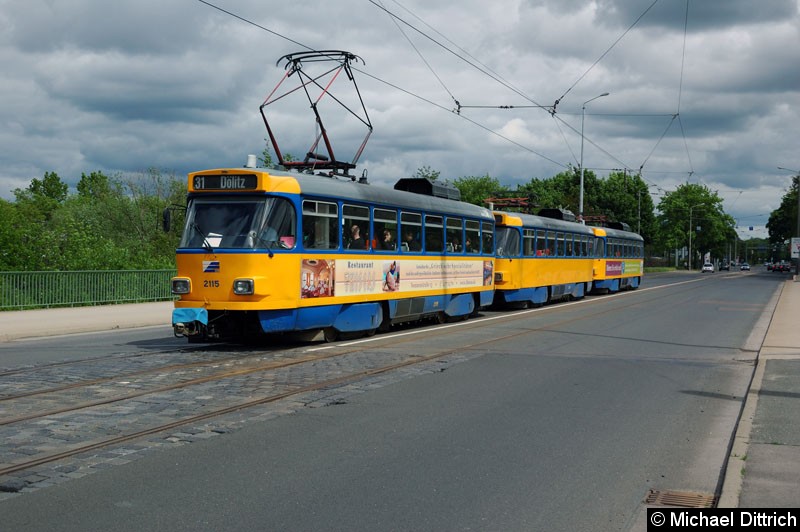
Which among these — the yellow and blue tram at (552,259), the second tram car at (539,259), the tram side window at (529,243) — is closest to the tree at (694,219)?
the yellow and blue tram at (552,259)

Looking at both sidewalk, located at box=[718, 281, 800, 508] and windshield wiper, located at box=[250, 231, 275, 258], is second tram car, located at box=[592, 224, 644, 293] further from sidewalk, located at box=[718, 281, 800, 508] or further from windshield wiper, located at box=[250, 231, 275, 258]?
windshield wiper, located at box=[250, 231, 275, 258]

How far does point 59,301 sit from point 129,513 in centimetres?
2109

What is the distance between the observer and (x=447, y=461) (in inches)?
262

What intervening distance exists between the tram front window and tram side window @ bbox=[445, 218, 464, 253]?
7.12m

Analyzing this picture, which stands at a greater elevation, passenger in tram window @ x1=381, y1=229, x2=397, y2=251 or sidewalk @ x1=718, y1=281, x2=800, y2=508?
passenger in tram window @ x1=381, y1=229, x2=397, y2=251

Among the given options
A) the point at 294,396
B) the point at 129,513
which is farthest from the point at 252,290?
the point at 129,513

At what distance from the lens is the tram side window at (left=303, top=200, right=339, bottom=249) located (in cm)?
1432

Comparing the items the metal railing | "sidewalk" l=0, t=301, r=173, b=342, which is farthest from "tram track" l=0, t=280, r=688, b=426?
the metal railing

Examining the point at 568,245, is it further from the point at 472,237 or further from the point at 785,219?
the point at 785,219

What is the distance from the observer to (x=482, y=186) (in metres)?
89.2

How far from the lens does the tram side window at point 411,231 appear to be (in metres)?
18.0

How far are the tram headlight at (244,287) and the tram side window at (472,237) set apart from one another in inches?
364

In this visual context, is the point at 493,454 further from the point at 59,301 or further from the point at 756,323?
the point at 59,301

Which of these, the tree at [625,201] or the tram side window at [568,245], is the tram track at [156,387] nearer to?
the tram side window at [568,245]
